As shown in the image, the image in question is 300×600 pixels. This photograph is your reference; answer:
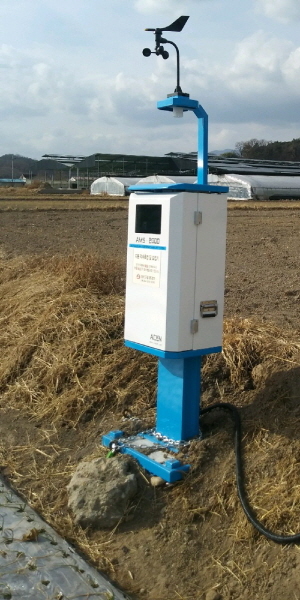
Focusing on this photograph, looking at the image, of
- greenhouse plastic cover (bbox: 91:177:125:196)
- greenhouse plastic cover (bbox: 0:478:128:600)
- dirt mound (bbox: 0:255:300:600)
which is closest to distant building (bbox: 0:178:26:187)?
greenhouse plastic cover (bbox: 91:177:125:196)

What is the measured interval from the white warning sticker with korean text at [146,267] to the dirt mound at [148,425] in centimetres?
102

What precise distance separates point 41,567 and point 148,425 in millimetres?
1489

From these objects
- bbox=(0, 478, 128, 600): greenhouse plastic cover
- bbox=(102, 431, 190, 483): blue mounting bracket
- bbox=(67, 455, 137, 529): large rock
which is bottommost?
bbox=(0, 478, 128, 600): greenhouse plastic cover

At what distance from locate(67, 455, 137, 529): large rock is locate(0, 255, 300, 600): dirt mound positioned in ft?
0.25

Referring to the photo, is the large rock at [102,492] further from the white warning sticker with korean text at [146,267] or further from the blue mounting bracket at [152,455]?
the white warning sticker with korean text at [146,267]

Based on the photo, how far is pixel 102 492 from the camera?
4195 mm

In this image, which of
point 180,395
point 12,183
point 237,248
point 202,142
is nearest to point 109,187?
point 12,183

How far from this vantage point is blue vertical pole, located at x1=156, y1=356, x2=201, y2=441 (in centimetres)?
445

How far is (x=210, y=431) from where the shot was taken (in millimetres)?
4598

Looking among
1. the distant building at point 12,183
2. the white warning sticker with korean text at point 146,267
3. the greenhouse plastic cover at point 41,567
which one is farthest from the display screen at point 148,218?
the distant building at point 12,183

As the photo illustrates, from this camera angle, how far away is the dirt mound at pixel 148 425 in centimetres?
369

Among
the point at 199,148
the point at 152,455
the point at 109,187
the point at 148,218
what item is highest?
the point at 199,148

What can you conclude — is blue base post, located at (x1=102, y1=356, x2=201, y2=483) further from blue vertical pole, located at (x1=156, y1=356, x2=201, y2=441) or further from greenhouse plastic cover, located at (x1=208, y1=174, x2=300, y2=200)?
greenhouse plastic cover, located at (x1=208, y1=174, x2=300, y2=200)

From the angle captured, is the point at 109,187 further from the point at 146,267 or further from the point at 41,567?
the point at 41,567
